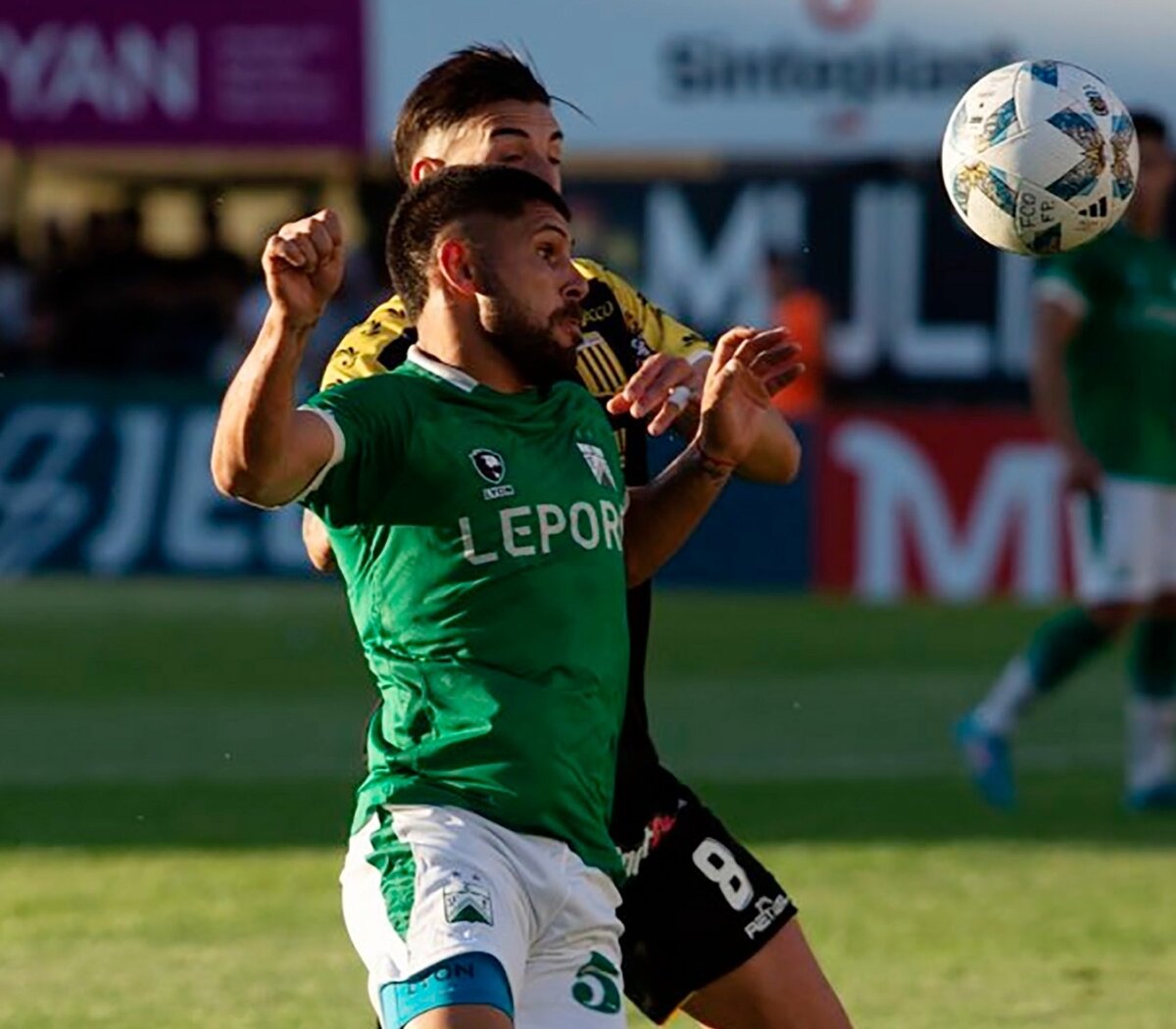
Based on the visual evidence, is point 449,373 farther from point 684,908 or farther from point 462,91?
point 684,908

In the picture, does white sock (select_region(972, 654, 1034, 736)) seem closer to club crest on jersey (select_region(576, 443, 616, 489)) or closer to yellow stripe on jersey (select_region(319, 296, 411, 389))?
yellow stripe on jersey (select_region(319, 296, 411, 389))

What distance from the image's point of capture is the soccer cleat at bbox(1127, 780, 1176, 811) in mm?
11695

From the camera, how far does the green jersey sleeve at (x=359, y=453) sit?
202 inches

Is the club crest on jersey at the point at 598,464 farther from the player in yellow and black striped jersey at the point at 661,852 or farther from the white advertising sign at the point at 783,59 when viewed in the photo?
the white advertising sign at the point at 783,59

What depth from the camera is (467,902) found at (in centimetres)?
504

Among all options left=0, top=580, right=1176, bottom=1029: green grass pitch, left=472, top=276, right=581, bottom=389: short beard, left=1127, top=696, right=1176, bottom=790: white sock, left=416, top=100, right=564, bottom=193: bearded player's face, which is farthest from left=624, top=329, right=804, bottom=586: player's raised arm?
left=1127, top=696, right=1176, bottom=790: white sock

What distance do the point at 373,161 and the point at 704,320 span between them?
159 inches

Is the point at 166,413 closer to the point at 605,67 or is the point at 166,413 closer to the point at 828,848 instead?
the point at 605,67

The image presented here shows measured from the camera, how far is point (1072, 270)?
12.0m

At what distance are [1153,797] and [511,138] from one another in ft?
21.4

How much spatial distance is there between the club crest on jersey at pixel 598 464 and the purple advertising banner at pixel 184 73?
16.9 metres

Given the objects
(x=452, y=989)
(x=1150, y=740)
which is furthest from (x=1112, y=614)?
(x=452, y=989)

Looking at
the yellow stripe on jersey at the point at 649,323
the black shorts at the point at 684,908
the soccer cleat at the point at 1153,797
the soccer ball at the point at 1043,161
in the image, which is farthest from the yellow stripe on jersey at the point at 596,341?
the soccer cleat at the point at 1153,797

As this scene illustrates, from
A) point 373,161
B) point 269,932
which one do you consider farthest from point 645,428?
point 373,161
